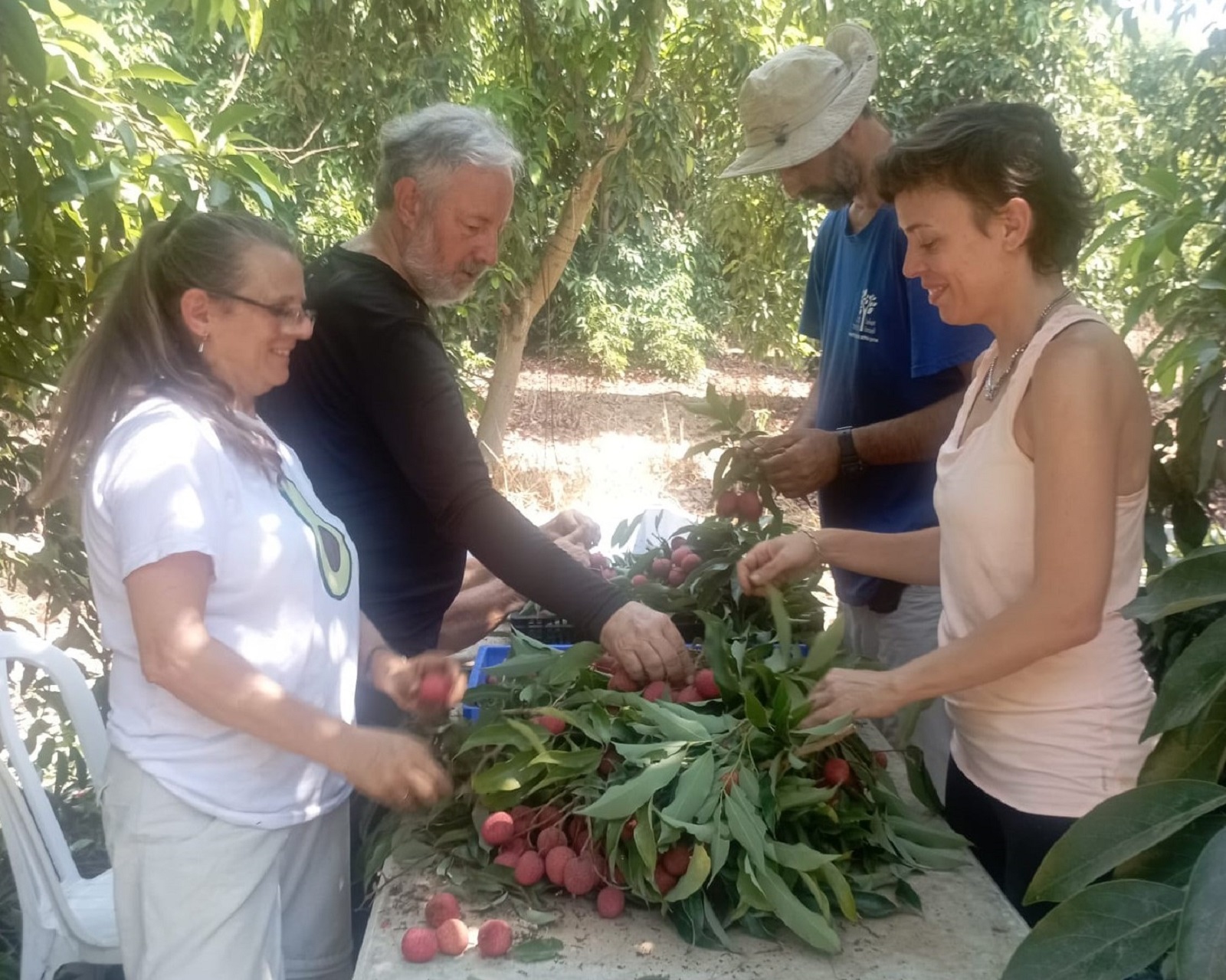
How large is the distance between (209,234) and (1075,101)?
8335 mm

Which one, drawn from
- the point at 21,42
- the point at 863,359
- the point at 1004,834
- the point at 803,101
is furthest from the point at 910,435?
the point at 21,42

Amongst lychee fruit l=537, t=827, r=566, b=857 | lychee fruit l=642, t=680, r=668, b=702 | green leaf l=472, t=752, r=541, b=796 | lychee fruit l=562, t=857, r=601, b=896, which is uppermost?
lychee fruit l=642, t=680, r=668, b=702

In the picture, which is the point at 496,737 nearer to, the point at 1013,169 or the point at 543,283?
the point at 1013,169

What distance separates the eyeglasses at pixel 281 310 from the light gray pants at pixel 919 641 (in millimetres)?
1355

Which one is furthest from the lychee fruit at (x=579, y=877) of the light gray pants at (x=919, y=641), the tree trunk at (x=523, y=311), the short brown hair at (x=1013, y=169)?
the tree trunk at (x=523, y=311)

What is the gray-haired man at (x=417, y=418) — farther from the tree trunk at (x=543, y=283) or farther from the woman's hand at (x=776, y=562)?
the tree trunk at (x=543, y=283)

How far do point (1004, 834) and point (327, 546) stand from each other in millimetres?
1088

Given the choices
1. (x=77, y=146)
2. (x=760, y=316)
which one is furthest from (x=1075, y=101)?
(x=77, y=146)

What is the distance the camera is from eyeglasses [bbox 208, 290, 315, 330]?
145cm

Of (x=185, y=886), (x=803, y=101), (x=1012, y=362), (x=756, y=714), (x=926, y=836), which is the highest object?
(x=803, y=101)

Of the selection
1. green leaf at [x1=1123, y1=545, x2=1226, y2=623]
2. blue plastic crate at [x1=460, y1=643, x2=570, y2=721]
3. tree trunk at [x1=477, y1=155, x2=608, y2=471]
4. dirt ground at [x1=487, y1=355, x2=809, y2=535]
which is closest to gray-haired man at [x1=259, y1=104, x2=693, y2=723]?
blue plastic crate at [x1=460, y1=643, x2=570, y2=721]

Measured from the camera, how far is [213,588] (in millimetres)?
1327

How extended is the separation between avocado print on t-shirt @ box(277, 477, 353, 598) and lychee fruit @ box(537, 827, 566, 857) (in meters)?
0.48

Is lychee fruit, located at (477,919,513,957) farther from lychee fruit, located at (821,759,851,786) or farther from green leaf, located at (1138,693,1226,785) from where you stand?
green leaf, located at (1138,693,1226,785)
